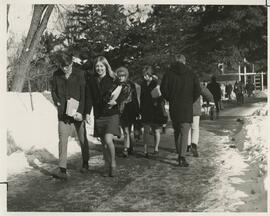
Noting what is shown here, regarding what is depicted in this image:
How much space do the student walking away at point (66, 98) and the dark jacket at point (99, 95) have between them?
0.07 meters

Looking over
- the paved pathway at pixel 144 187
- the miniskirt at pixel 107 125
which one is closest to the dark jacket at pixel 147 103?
the paved pathway at pixel 144 187

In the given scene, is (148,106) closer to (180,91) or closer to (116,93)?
(180,91)

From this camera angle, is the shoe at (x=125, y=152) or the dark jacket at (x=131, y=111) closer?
the shoe at (x=125, y=152)

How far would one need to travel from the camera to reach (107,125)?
215 inches

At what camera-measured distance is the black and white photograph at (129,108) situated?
4980 mm

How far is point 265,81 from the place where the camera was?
5.62m

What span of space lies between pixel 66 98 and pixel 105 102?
45 cm

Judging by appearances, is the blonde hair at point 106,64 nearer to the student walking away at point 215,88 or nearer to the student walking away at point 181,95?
the student walking away at point 181,95

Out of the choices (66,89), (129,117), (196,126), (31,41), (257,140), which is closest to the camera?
(66,89)

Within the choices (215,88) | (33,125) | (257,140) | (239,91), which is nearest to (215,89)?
(215,88)

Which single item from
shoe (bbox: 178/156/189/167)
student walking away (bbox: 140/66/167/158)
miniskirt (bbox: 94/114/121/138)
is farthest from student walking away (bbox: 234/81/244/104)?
miniskirt (bbox: 94/114/121/138)

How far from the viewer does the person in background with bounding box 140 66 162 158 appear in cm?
655

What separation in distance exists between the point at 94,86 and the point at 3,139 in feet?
3.85

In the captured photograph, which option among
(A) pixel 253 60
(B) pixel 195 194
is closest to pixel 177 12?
(A) pixel 253 60
